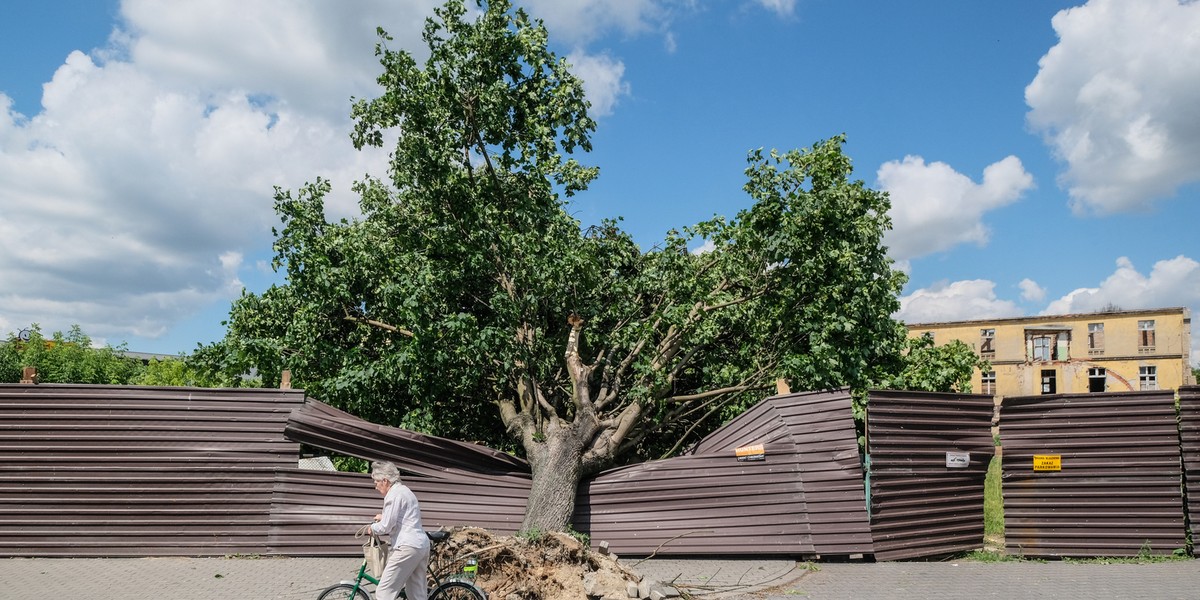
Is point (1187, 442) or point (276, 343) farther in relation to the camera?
point (276, 343)

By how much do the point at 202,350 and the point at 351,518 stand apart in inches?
194

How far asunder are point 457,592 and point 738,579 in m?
4.10

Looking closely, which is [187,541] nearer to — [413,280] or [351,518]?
[351,518]

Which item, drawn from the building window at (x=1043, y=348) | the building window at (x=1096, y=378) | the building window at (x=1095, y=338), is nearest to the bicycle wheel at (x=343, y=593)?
the building window at (x=1043, y=348)

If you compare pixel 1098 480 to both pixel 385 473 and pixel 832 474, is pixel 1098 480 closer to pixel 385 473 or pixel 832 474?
pixel 832 474

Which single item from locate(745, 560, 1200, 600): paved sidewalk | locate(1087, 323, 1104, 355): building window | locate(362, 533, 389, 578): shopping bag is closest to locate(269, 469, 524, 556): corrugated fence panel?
locate(362, 533, 389, 578): shopping bag

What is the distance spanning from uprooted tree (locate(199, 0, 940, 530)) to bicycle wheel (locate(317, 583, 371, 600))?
5.16 metres

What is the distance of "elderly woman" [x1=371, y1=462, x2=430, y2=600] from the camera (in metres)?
7.03

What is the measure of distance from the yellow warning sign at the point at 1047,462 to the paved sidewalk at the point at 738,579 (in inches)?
49.9

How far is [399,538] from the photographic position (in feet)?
23.2

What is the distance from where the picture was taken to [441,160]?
13.3 metres

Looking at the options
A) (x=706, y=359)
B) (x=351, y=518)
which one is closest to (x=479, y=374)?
(x=351, y=518)

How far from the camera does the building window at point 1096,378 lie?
5628 cm

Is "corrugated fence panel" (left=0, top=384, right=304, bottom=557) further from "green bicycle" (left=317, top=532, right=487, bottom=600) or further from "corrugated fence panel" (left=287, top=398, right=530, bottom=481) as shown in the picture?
"green bicycle" (left=317, top=532, right=487, bottom=600)
